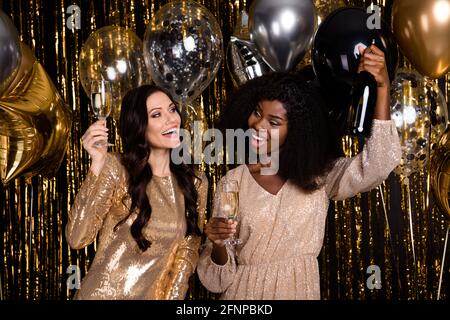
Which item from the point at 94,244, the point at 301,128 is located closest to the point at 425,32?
the point at 301,128

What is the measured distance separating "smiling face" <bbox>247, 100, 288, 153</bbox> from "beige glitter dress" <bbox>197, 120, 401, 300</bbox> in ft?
0.46

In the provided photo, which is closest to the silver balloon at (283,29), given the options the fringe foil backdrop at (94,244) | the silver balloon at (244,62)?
the silver balloon at (244,62)

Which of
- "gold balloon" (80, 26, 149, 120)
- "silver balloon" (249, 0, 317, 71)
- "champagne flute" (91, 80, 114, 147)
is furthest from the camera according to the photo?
"gold balloon" (80, 26, 149, 120)

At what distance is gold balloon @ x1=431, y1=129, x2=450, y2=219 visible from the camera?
2785 mm

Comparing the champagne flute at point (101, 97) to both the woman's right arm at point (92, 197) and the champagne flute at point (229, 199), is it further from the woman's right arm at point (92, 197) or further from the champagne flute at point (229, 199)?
the champagne flute at point (229, 199)

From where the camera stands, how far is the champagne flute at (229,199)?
207 centimetres

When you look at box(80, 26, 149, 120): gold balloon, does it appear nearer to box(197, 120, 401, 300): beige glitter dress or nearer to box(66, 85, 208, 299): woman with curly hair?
box(66, 85, 208, 299): woman with curly hair

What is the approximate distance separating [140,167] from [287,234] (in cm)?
56

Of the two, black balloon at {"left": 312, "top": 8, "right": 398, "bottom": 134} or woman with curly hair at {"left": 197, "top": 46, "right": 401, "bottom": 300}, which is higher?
black balloon at {"left": 312, "top": 8, "right": 398, "bottom": 134}

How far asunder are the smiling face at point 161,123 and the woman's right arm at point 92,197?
176 millimetres

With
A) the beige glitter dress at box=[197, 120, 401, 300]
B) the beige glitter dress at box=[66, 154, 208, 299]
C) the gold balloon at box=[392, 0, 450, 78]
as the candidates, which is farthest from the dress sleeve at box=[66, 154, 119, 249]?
the gold balloon at box=[392, 0, 450, 78]
